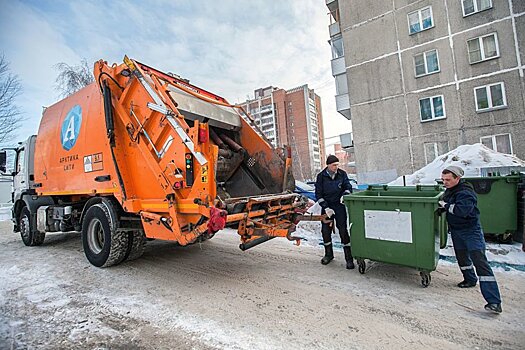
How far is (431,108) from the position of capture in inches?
534

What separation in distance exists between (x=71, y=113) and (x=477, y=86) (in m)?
15.0

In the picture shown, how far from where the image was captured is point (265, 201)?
3.86 meters

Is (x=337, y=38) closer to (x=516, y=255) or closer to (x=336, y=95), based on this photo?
(x=336, y=95)

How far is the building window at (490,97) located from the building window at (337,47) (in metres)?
7.32

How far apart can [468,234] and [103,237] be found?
4.77m

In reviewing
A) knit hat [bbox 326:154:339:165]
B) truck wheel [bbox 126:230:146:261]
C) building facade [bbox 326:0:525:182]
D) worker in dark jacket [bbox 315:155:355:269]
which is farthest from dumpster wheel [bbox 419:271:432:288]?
building facade [bbox 326:0:525:182]

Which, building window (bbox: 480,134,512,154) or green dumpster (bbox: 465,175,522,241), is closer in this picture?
green dumpster (bbox: 465,175,522,241)

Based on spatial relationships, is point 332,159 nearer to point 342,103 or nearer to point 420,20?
point 342,103

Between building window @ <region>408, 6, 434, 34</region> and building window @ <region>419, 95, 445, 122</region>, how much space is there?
344 centimetres

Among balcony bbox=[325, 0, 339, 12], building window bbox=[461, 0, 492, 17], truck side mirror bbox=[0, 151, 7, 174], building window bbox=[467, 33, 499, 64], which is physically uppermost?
balcony bbox=[325, 0, 339, 12]

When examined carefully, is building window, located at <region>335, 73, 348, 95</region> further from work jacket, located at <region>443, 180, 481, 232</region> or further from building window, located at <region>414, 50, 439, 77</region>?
work jacket, located at <region>443, 180, 481, 232</region>

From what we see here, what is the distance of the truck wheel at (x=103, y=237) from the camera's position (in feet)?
13.3

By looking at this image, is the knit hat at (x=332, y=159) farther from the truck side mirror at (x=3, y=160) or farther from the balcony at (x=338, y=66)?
the balcony at (x=338, y=66)

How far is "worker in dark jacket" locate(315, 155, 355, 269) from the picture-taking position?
428 centimetres
